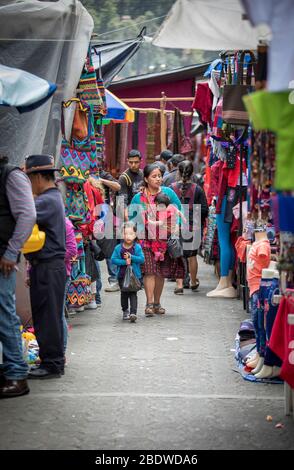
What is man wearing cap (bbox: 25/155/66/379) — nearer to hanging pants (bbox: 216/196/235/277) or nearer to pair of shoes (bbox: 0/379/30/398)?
pair of shoes (bbox: 0/379/30/398)

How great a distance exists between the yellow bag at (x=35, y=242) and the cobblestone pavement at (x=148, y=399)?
1151 mm

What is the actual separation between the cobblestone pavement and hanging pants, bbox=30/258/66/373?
0.25 metres

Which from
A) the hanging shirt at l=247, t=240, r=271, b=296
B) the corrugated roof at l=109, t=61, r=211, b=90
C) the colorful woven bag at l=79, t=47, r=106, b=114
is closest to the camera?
the hanging shirt at l=247, t=240, r=271, b=296

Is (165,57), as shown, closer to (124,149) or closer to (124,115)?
(124,149)

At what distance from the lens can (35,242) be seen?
811cm

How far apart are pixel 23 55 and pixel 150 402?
13.3 ft

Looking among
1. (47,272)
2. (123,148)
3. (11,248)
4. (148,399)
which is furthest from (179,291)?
(11,248)

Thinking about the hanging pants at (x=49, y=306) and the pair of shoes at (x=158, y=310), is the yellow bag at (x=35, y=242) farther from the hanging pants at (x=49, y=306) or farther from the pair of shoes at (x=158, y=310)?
the pair of shoes at (x=158, y=310)

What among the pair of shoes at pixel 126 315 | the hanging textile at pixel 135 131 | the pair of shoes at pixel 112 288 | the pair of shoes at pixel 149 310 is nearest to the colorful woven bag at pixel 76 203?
the pair of shoes at pixel 126 315

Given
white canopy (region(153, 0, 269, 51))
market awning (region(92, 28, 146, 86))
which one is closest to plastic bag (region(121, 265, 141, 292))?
market awning (region(92, 28, 146, 86))

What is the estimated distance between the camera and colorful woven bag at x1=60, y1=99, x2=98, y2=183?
11.1 meters

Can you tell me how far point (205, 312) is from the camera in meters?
12.6

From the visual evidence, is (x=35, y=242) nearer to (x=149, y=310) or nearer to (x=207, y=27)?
(x=207, y=27)

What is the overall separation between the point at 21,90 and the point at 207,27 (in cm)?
156
